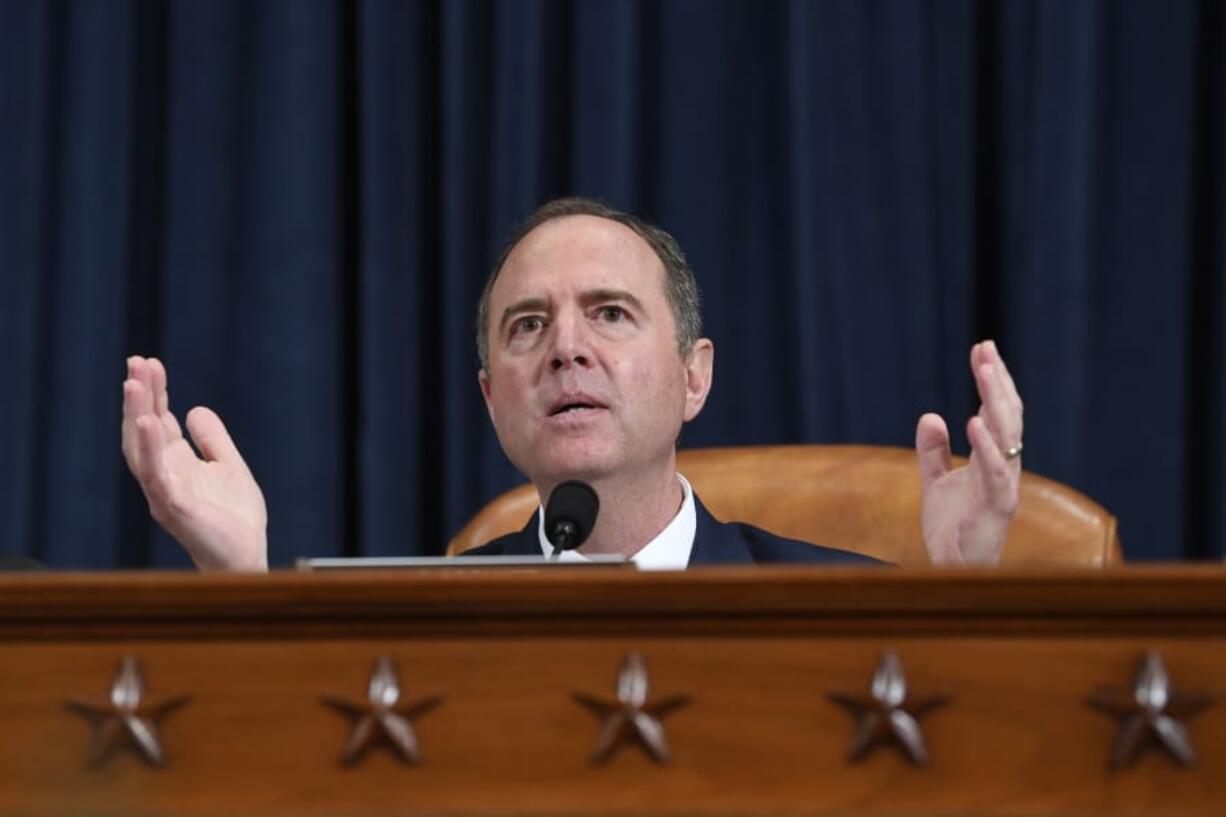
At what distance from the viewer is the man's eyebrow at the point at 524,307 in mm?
1900

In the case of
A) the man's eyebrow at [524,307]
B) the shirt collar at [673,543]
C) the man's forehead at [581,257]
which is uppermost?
the man's forehead at [581,257]

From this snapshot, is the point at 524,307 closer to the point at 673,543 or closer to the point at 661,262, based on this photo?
the point at 661,262

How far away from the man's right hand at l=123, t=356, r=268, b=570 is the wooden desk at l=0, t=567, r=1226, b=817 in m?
0.42

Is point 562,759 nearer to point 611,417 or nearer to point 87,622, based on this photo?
point 87,622

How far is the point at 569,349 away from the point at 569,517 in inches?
19.8

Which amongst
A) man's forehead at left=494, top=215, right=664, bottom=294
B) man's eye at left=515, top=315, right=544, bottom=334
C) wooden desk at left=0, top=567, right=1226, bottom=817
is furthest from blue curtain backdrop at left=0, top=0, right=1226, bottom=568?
wooden desk at left=0, top=567, right=1226, bottom=817

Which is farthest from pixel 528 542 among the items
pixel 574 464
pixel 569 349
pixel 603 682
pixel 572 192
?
pixel 603 682

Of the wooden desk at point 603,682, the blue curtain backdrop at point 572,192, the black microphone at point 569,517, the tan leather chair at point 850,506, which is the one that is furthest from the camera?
the blue curtain backdrop at point 572,192

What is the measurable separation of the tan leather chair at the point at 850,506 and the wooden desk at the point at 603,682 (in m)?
0.83

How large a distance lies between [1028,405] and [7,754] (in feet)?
5.38

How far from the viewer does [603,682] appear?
918 mm

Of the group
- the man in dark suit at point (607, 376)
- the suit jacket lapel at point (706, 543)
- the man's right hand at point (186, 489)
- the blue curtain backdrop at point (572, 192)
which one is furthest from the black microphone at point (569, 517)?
the blue curtain backdrop at point (572, 192)

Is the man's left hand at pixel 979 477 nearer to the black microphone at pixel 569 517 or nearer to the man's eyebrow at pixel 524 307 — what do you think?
the black microphone at pixel 569 517

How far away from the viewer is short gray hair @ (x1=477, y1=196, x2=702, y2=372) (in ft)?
6.48
